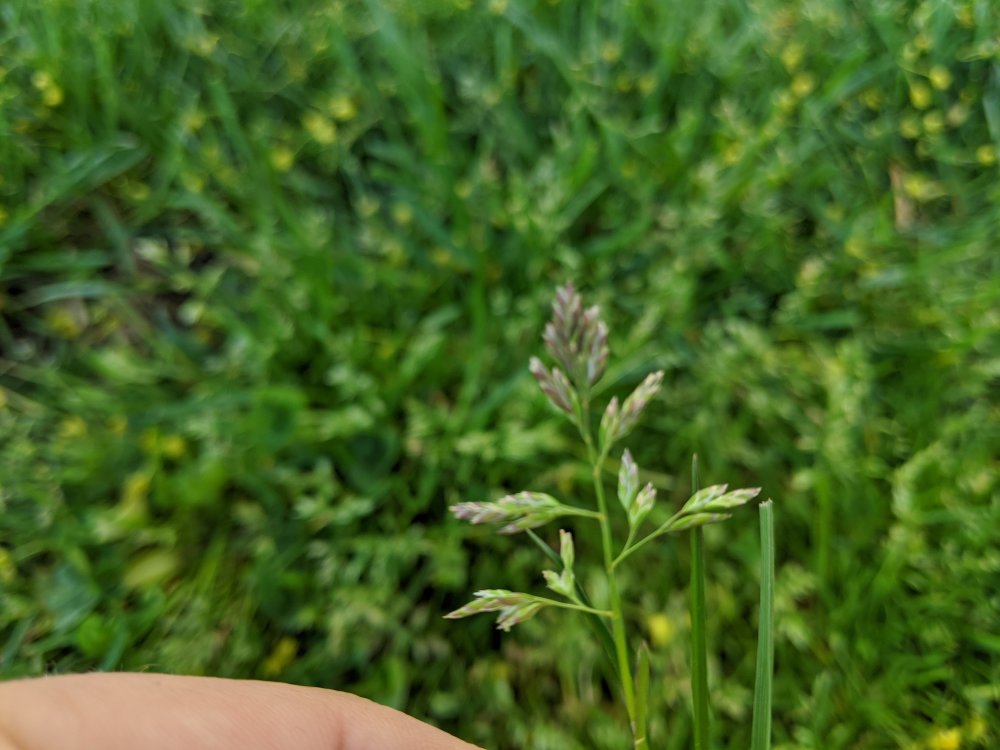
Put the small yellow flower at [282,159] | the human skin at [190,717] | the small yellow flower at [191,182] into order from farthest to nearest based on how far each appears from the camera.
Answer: the small yellow flower at [282,159] < the small yellow flower at [191,182] < the human skin at [190,717]

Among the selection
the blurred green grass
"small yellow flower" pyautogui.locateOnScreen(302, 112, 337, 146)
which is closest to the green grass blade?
the blurred green grass

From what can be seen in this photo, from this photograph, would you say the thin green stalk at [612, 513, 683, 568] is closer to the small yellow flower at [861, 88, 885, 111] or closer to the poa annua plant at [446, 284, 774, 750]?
the poa annua plant at [446, 284, 774, 750]

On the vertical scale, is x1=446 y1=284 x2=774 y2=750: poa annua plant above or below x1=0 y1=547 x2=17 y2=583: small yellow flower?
above

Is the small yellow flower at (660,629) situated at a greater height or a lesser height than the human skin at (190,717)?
lesser

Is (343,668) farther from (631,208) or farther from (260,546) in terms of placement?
(631,208)

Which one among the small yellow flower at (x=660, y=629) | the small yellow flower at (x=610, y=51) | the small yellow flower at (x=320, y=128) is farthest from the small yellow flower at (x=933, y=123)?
the small yellow flower at (x=320, y=128)

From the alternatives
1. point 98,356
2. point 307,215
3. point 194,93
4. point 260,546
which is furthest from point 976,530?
point 194,93

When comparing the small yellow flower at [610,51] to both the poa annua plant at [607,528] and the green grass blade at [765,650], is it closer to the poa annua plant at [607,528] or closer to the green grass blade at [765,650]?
the poa annua plant at [607,528]
